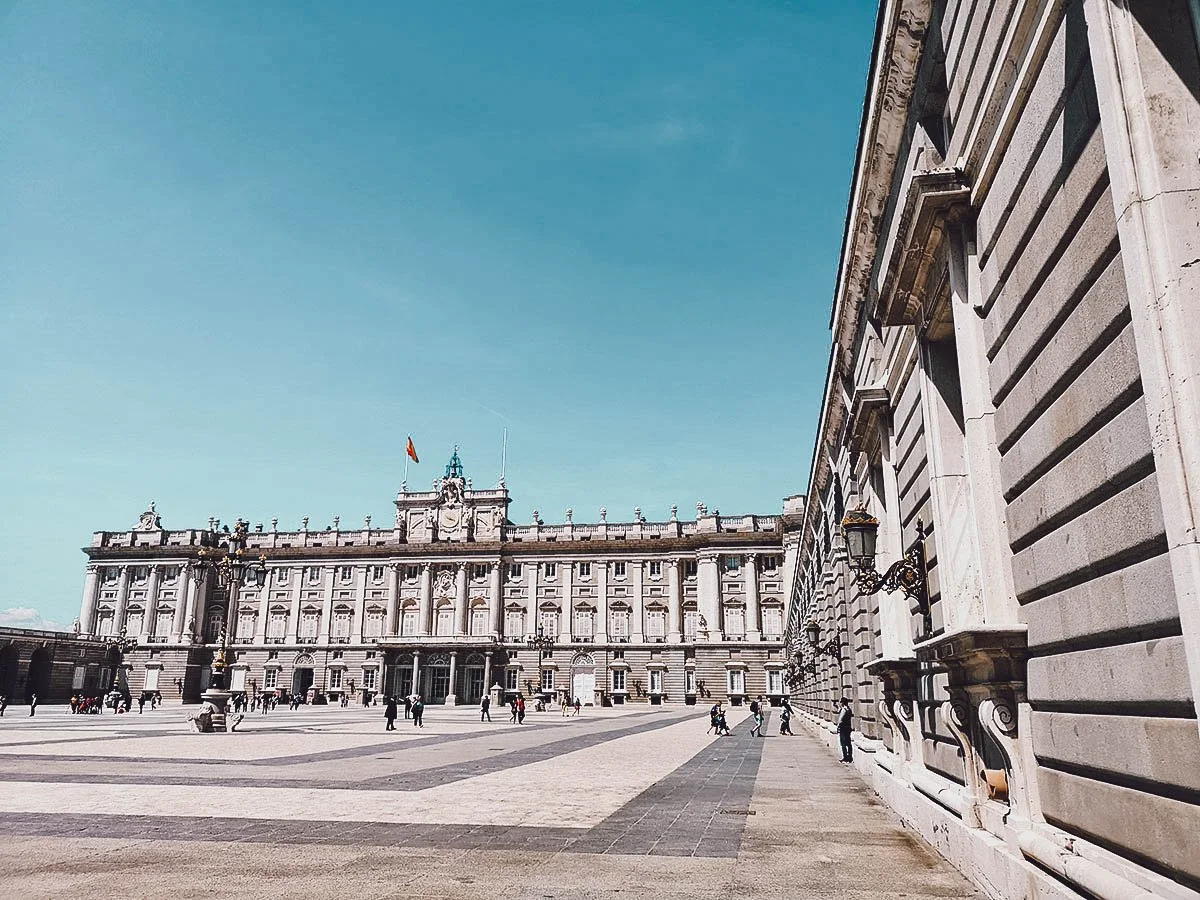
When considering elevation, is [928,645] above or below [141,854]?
above

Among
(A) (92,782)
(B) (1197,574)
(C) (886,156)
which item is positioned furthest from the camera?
(A) (92,782)

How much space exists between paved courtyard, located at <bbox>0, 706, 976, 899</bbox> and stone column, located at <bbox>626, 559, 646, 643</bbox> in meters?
60.3

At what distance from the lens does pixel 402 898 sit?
6.97m

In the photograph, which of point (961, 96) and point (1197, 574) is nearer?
point (1197, 574)

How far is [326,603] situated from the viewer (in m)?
88.2

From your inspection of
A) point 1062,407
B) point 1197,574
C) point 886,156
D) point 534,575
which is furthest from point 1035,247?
point 534,575

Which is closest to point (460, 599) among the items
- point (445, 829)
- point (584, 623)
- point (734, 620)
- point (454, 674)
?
point (454, 674)

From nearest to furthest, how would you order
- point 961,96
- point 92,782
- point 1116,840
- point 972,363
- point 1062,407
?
1. point 1116,840
2. point 1062,407
3. point 972,363
4. point 961,96
5. point 92,782

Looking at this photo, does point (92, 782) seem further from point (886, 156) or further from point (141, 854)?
point (886, 156)

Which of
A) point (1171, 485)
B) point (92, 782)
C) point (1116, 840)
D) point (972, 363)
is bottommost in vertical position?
point (92, 782)

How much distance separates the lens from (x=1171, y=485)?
12.3 feet

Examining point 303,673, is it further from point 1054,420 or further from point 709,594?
point 1054,420

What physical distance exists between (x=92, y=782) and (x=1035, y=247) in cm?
1673

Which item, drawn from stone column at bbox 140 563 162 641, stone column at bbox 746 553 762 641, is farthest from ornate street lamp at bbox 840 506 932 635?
stone column at bbox 140 563 162 641
